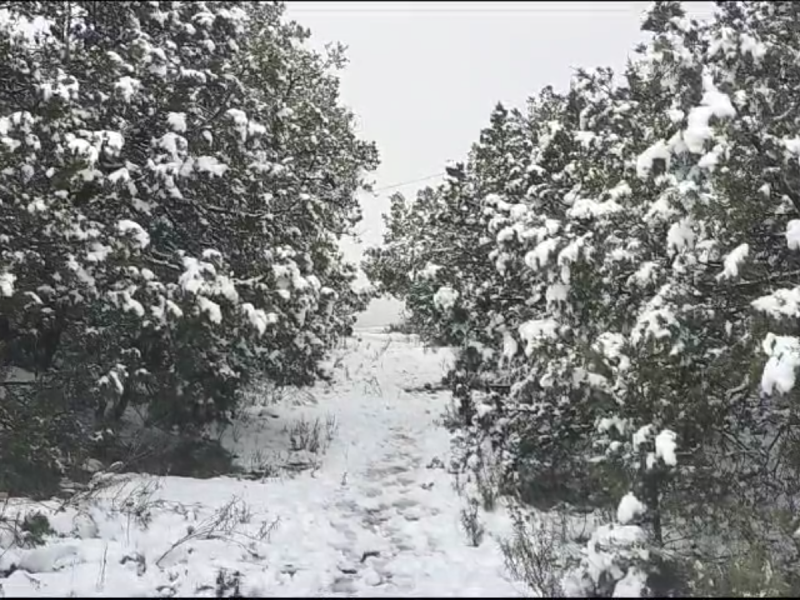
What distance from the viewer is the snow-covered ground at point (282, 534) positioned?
15.8ft

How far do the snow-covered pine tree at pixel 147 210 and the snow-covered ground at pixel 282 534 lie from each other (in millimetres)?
1185

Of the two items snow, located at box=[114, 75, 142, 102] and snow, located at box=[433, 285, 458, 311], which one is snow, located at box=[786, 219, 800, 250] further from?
snow, located at box=[114, 75, 142, 102]

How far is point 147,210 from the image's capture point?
7473mm

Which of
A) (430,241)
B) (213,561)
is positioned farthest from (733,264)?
(430,241)

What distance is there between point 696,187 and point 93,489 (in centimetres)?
509

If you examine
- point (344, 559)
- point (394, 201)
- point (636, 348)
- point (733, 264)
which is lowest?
point (344, 559)

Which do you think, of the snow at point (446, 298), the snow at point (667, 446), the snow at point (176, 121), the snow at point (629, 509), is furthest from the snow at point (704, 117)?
the snow at point (176, 121)

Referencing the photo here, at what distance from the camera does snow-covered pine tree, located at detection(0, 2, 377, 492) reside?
21.5 feet

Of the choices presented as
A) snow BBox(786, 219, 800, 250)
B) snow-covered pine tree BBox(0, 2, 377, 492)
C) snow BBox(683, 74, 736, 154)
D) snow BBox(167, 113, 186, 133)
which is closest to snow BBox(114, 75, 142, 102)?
snow-covered pine tree BBox(0, 2, 377, 492)

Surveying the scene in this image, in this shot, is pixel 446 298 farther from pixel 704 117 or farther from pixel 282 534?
pixel 704 117

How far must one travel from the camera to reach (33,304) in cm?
655

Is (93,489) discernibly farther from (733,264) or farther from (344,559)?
(733,264)

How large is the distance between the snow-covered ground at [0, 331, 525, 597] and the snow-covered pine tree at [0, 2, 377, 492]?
1.18m

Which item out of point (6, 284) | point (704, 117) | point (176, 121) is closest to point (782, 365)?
point (704, 117)
